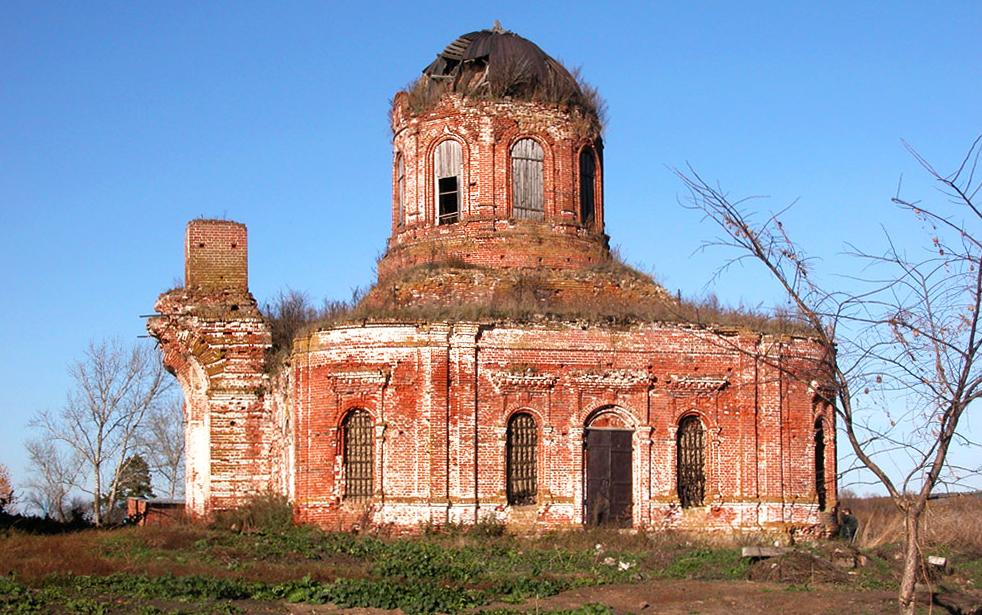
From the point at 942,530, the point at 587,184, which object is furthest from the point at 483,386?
the point at 942,530

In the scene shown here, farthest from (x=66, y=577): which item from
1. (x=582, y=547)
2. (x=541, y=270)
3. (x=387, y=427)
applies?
(x=541, y=270)

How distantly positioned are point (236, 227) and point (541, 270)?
20.0 ft

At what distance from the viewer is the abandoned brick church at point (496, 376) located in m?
21.5

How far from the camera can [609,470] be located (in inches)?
871

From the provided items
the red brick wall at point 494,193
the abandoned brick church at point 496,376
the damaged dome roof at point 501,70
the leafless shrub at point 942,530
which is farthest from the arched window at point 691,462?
the damaged dome roof at point 501,70

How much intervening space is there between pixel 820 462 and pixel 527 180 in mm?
7856

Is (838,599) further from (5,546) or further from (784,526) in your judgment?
(5,546)

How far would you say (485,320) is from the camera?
71.6 ft

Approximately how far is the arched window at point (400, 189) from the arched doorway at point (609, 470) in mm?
6603

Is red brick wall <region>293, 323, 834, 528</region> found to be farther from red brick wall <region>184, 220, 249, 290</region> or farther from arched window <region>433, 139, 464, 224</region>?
arched window <region>433, 139, 464, 224</region>

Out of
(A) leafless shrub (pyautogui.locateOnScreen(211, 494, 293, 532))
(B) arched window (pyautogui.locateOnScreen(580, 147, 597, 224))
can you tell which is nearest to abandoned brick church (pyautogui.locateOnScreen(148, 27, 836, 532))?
(B) arched window (pyautogui.locateOnScreen(580, 147, 597, 224))

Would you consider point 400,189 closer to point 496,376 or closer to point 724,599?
point 496,376

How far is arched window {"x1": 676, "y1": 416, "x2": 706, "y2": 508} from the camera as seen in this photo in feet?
73.8

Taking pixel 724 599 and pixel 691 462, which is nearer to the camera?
pixel 724 599
